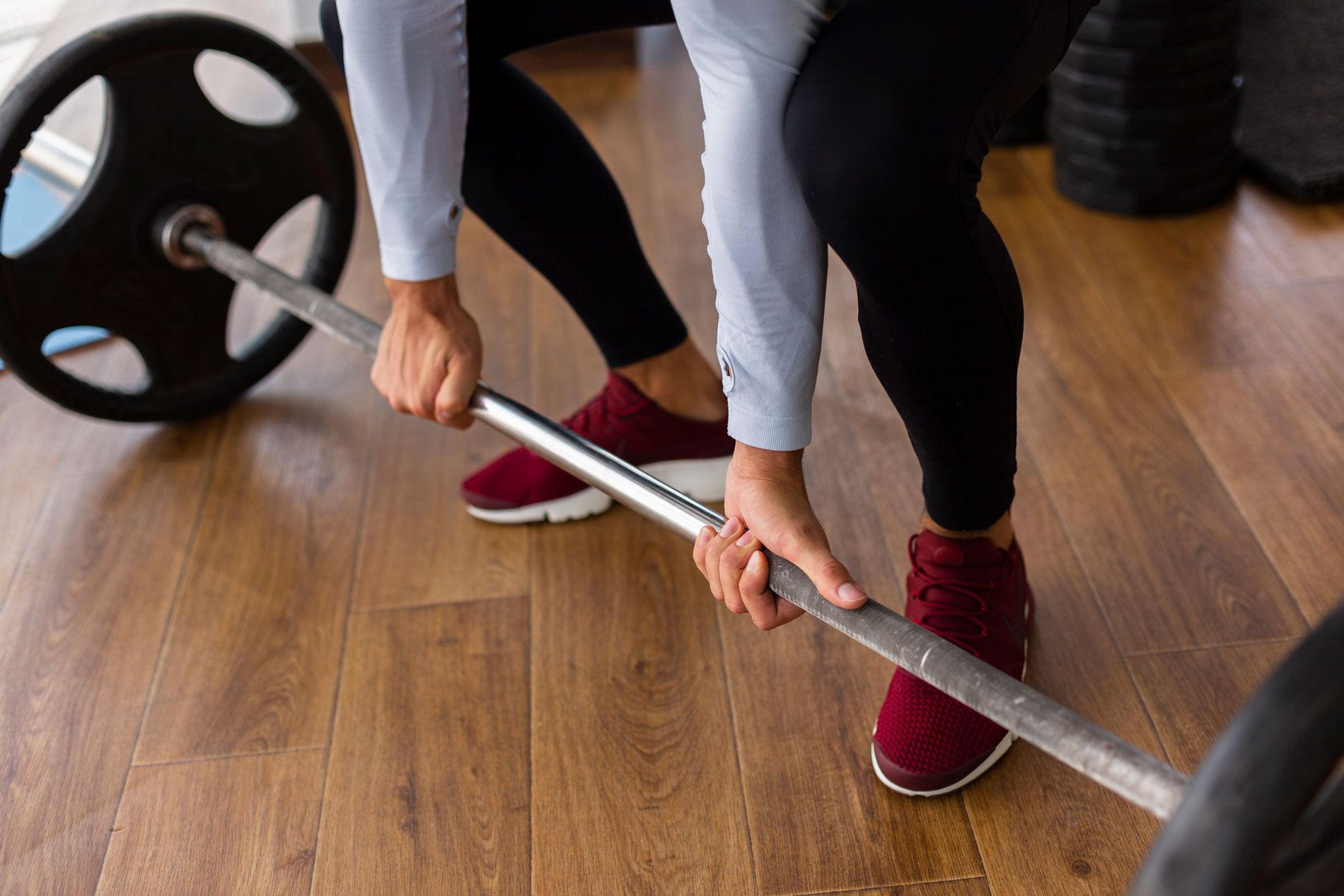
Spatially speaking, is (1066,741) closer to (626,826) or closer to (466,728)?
(626,826)

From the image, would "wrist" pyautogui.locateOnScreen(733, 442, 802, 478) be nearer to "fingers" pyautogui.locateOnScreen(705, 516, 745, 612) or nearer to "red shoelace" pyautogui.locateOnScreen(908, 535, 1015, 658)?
"fingers" pyautogui.locateOnScreen(705, 516, 745, 612)

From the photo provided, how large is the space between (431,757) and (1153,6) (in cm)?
125


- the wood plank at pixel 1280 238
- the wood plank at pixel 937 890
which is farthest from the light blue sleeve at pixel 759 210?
the wood plank at pixel 1280 238

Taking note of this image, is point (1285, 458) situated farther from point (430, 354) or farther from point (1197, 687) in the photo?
point (430, 354)

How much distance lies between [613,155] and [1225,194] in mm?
891

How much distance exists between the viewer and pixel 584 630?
985mm

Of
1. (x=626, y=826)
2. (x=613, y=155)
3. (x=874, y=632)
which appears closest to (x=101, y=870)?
(x=626, y=826)

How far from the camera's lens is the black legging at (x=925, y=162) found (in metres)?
0.61

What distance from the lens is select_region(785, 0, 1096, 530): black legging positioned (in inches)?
23.9

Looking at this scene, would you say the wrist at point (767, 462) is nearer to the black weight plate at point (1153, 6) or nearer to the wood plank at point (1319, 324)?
the wood plank at point (1319, 324)

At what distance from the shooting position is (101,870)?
2.67 ft

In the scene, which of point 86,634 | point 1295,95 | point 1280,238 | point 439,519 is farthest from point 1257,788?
point 1295,95

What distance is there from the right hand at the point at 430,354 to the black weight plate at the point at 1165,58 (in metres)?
0.98

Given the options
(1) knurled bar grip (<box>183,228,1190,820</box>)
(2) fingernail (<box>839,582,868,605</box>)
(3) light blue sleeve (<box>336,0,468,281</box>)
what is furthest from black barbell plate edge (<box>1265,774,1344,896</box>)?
(3) light blue sleeve (<box>336,0,468,281</box>)
